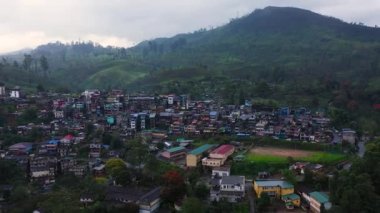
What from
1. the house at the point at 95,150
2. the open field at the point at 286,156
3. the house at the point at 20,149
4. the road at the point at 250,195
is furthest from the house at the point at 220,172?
the house at the point at 20,149

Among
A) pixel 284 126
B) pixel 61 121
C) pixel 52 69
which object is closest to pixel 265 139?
pixel 284 126

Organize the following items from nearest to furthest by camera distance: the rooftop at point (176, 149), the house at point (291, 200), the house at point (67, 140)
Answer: the house at point (291, 200), the rooftop at point (176, 149), the house at point (67, 140)

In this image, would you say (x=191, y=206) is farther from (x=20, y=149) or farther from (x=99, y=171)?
(x=20, y=149)

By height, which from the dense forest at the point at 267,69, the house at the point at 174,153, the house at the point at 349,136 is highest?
the dense forest at the point at 267,69

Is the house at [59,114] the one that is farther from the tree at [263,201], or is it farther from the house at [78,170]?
the tree at [263,201]

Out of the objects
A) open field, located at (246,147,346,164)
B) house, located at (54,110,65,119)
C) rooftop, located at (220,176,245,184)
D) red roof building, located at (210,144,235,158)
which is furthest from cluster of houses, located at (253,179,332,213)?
house, located at (54,110,65,119)

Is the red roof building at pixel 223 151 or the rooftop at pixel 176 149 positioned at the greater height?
the red roof building at pixel 223 151

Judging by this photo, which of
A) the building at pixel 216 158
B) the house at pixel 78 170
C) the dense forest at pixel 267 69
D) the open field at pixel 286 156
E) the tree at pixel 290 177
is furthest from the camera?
the dense forest at pixel 267 69
